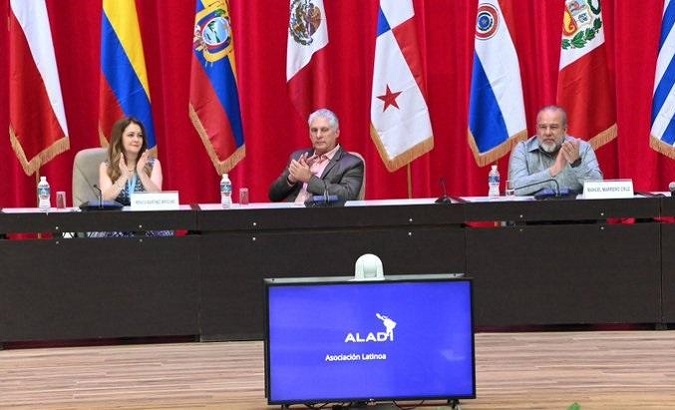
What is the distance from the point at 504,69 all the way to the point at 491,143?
0.52 metres

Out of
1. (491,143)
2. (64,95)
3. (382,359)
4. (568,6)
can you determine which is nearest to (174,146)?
(64,95)

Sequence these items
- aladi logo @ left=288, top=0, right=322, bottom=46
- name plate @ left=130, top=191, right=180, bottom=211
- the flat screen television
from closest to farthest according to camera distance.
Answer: the flat screen television < name plate @ left=130, top=191, right=180, bottom=211 < aladi logo @ left=288, top=0, right=322, bottom=46

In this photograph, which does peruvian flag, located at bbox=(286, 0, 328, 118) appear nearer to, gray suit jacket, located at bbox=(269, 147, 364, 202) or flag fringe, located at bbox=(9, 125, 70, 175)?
gray suit jacket, located at bbox=(269, 147, 364, 202)

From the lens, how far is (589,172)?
712cm

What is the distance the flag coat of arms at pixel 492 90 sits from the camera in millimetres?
8281

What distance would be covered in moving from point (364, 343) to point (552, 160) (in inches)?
153

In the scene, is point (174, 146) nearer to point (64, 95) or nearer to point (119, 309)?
point (64, 95)

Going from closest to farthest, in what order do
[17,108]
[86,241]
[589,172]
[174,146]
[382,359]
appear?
1. [382,359]
2. [86,241]
3. [589,172]
4. [17,108]
5. [174,146]

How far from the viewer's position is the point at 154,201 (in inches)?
256

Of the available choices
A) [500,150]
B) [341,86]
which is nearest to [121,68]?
[341,86]

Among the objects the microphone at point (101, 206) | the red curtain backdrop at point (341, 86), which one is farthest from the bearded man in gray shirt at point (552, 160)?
the microphone at point (101, 206)

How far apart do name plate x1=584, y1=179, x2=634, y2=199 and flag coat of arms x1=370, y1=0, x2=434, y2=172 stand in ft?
5.91

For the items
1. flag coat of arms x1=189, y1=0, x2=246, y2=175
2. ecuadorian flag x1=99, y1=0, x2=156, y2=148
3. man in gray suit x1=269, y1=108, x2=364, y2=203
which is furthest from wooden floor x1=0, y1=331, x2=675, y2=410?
ecuadorian flag x1=99, y1=0, x2=156, y2=148

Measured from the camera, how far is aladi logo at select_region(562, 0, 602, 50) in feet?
27.1
